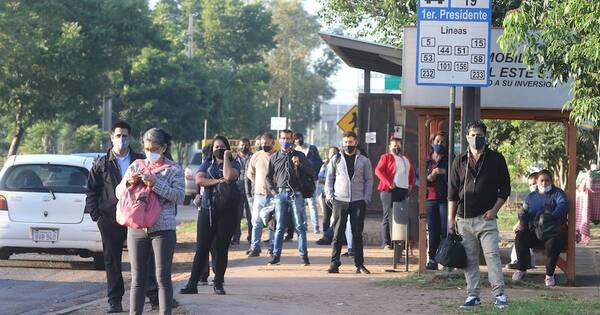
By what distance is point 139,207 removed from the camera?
957 centimetres

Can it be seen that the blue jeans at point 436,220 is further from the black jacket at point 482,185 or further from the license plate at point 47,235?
the license plate at point 47,235

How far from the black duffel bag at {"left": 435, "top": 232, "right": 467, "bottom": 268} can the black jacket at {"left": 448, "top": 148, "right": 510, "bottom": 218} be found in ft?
1.03

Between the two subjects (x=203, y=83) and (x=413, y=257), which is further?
(x=203, y=83)

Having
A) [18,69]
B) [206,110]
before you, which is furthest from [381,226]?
[206,110]

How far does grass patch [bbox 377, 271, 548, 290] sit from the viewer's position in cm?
1377

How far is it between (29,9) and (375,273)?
2338 cm

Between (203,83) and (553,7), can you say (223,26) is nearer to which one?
(203,83)

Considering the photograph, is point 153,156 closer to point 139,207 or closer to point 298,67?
point 139,207

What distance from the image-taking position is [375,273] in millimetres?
15719

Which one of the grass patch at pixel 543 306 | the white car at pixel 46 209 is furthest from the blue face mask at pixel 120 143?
the white car at pixel 46 209

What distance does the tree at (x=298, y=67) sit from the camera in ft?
276

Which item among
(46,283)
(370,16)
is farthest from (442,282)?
(370,16)

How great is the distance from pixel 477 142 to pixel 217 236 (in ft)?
9.85

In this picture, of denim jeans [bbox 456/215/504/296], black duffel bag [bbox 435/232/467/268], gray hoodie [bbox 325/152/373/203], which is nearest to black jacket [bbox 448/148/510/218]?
denim jeans [bbox 456/215/504/296]
